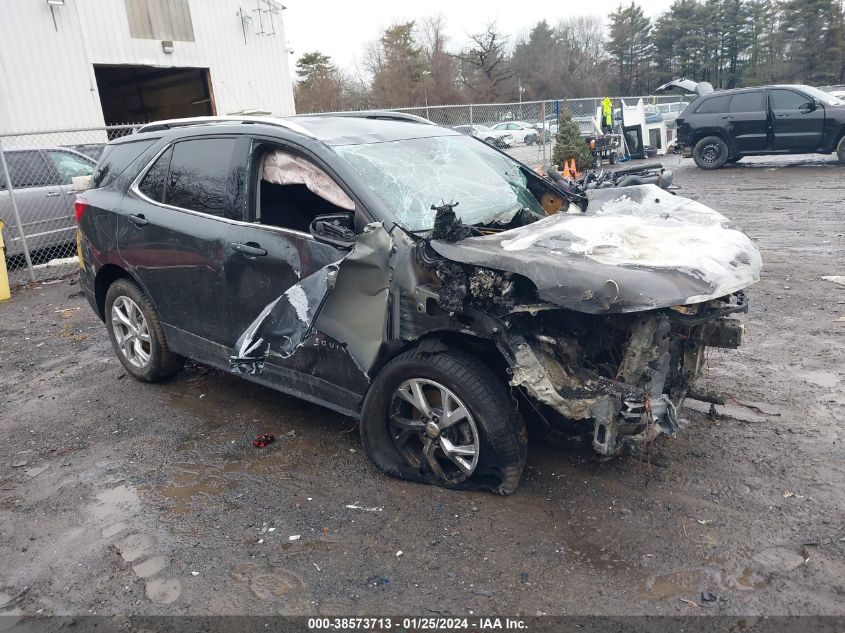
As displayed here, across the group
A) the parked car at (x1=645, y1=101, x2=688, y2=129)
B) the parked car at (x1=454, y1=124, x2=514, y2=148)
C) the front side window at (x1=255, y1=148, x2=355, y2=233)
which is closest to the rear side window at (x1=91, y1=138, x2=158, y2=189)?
the front side window at (x1=255, y1=148, x2=355, y2=233)

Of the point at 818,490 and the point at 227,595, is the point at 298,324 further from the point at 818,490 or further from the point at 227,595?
the point at 818,490

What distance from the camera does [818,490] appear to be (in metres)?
3.25

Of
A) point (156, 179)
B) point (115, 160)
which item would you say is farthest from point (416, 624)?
point (115, 160)

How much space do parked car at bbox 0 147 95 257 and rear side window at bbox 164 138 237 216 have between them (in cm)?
609

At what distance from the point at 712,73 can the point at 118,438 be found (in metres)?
62.3

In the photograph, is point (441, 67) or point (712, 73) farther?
point (712, 73)

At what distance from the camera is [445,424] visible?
10.8 ft

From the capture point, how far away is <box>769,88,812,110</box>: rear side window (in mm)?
14586

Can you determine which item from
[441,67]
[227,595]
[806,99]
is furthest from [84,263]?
[441,67]

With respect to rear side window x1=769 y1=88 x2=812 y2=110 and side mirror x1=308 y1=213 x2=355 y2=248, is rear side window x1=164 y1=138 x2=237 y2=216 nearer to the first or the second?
A: side mirror x1=308 y1=213 x2=355 y2=248

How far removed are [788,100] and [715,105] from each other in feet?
5.35

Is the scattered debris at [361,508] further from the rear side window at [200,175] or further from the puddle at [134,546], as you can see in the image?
the rear side window at [200,175]

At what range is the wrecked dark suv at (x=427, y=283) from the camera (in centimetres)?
300

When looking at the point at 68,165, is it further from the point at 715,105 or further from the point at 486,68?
the point at 486,68
